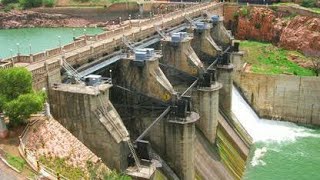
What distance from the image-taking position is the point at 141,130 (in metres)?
32.7

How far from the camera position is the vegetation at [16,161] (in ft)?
62.6

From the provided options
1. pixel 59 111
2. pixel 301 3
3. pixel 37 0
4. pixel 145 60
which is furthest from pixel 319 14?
pixel 37 0

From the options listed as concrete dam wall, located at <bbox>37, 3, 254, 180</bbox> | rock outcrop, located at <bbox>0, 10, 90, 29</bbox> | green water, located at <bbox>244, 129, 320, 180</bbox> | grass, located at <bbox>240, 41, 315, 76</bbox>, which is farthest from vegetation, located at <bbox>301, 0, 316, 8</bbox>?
rock outcrop, located at <bbox>0, 10, 90, 29</bbox>

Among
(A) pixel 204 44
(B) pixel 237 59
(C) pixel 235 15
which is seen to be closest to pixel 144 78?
(A) pixel 204 44

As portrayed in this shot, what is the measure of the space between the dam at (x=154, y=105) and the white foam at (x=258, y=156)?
0.10m

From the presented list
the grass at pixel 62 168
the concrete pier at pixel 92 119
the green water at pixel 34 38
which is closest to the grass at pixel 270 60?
the green water at pixel 34 38

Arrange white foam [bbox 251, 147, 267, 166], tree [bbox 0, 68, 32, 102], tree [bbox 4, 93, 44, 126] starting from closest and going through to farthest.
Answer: tree [bbox 4, 93, 44, 126]
tree [bbox 0, 68, 32, 102]
white foam [bbox 251, 147, 267, 166]

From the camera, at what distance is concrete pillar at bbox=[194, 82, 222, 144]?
4006 centimetres

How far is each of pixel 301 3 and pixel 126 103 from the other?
5674cm

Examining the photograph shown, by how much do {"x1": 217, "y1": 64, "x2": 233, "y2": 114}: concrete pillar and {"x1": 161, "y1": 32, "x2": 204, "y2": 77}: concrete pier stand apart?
7.79 metres

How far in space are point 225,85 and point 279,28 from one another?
25.4m

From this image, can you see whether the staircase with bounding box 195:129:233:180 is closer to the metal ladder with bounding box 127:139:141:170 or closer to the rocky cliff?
the metal ladder with bounding box 127:139:141:170

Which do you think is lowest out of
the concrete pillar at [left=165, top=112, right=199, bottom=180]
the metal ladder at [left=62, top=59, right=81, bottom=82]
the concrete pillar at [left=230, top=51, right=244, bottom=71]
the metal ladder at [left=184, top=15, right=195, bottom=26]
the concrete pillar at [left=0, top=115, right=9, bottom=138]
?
the concrete pillar at [left=165, top=112, right=199, bottom=180]

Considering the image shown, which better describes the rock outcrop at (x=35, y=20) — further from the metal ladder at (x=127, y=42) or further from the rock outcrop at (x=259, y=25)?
the metal ladder at (x=127, y=42)
